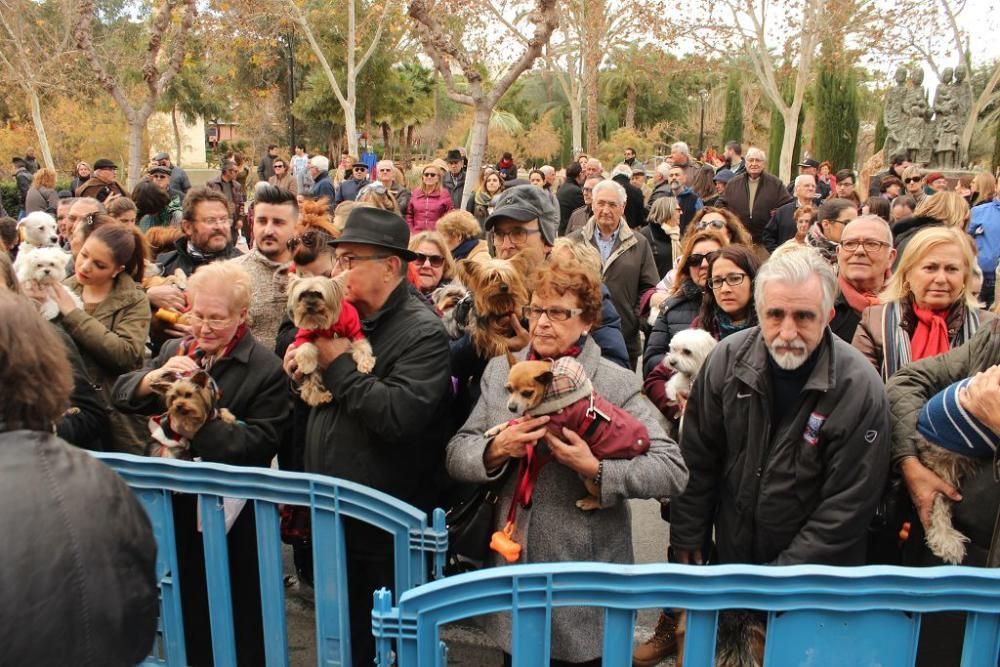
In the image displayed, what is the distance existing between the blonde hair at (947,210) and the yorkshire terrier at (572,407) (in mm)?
4881

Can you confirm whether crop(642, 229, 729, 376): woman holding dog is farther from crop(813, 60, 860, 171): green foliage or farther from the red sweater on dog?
crop(813, 60, 860, 171): green foliage

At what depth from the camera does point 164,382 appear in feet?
10.2

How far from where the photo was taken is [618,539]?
2895 millimetres

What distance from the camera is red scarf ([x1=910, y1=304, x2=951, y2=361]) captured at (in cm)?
343

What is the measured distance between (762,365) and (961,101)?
24167 millimetres

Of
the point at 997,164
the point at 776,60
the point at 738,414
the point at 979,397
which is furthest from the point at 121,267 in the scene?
the point at 776,60

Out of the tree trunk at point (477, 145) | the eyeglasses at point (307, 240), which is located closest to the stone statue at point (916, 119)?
the tree trunk at point (477, 145)

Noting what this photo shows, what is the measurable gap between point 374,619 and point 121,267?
282 centimetres

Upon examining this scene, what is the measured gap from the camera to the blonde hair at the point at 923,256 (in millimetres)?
3473

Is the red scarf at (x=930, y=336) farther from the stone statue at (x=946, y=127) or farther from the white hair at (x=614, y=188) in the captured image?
the stone statue at (x=946, y=127)

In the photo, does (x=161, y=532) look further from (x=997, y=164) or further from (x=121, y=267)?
(x=997, y=164)

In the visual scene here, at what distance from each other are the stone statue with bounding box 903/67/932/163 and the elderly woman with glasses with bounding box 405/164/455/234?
18261 millimetres

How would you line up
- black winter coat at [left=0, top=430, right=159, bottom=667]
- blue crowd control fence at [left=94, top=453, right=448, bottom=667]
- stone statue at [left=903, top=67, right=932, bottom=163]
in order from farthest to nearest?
stone statue at [left=903, top=67, right=932, bottom=163] < blue crowd control fence at [left=94, top=453, right=448, bottom=667] < black winter coat at [left=0, top=430, right=159, bottom=667]

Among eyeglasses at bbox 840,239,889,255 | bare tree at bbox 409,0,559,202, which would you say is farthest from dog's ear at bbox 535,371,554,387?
bare tree at bbox 409,0,559,202
